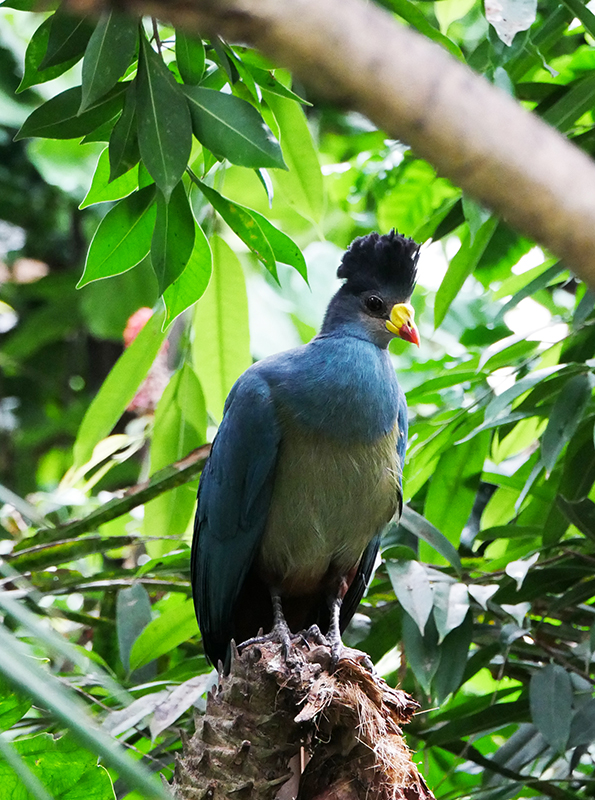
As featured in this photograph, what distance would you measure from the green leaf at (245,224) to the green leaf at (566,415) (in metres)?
0.80

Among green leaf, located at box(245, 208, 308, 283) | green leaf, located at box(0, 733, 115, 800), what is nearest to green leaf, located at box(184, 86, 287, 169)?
green leaf, located at box(245, 208, 308, 283)

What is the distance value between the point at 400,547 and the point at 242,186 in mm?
1221

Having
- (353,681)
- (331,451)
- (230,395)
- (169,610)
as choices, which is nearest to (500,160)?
(353,681)

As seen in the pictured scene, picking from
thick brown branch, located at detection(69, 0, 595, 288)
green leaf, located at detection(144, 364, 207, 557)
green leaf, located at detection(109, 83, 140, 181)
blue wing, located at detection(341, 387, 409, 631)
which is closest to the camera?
thick brown branch, located at detection(69, 0, 595, 288)

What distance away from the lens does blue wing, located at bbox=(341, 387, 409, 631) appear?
2527mm

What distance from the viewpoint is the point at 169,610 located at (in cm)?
267

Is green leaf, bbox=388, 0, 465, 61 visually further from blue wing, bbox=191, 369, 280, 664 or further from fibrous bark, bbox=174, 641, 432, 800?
fibrous bark, bbox=174, 641, 432, 800

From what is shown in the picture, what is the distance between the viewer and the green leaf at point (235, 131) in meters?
1.79

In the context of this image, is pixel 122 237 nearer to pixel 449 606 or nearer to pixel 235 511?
pixel 235 511

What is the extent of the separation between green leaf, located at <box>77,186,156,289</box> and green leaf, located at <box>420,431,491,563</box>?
1117 mm

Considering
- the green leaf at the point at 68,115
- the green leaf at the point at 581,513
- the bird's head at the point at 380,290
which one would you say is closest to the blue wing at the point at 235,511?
the bird's head at the point at 380,290

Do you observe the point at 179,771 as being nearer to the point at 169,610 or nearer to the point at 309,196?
the point at 169,610

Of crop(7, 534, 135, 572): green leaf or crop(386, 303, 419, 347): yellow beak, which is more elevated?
crop(386, 303, 419, 347): yellow beak

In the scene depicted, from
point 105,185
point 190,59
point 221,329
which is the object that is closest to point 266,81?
point 190,59
